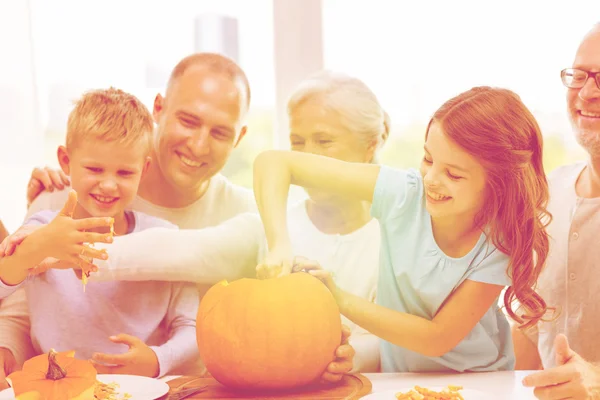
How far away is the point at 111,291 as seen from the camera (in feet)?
4.86

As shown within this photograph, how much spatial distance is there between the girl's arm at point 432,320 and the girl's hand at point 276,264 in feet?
0.40

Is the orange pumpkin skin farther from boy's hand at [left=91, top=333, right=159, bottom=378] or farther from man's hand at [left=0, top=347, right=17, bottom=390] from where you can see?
man's hand at [left=0, top=347, right=17, bottom=390]

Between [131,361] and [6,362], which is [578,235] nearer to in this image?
[131,361]

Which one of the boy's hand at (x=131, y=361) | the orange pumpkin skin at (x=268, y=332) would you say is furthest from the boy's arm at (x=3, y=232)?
the orange pumpkin skin at (x=268, y=332)

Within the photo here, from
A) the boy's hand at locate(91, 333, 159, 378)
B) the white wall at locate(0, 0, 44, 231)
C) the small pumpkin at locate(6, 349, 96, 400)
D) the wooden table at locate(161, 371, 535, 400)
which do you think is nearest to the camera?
the small pumpkin at locate(6, 349, 96, 400)

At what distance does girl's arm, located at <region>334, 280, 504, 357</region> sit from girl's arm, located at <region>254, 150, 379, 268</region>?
204mm

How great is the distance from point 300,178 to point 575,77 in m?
0.61

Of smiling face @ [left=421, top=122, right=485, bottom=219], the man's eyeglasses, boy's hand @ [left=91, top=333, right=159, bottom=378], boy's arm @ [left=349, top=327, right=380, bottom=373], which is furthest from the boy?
the man's eyeglasses

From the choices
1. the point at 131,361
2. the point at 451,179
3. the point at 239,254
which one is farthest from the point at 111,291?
the point at 451,179

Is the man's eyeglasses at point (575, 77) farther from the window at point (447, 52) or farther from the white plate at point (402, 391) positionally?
the white plate at point (402, 391)

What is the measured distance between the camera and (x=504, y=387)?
4.21ft

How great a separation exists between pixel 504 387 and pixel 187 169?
0.79 metres

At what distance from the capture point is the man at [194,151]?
4.93 feet

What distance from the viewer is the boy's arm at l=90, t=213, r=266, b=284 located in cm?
146
